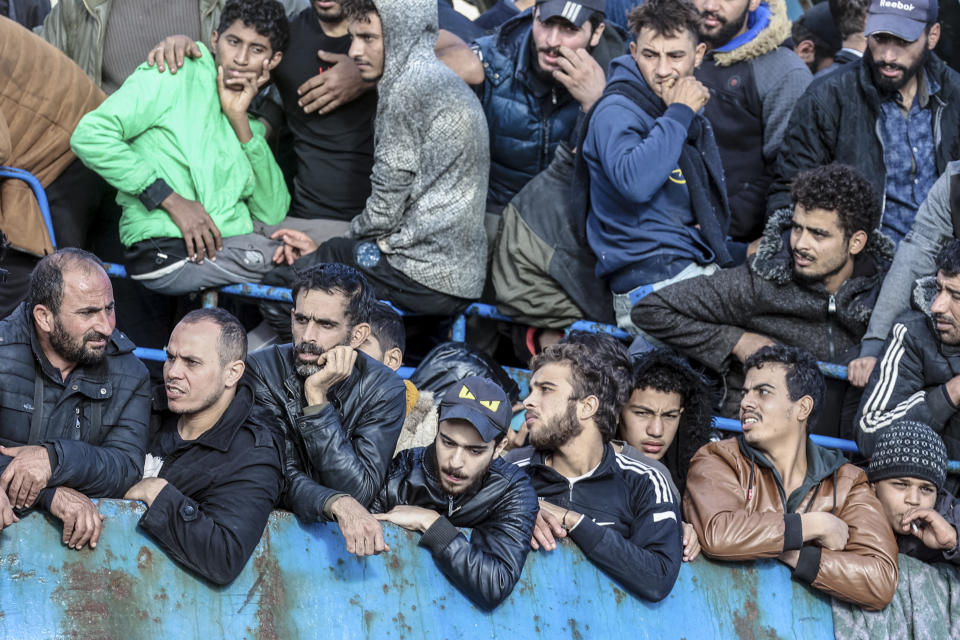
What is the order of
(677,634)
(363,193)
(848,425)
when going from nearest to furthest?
(677,634), (848,425), (363,193)

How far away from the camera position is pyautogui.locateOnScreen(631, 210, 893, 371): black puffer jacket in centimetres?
737

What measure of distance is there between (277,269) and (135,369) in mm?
2027

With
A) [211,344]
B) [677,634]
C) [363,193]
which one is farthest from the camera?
[363,193]

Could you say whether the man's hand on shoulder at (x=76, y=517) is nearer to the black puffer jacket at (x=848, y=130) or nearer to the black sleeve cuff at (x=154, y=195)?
the black sleeve cuff at (x=154, y=195)

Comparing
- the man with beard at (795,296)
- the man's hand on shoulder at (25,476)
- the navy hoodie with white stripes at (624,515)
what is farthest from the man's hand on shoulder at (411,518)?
the man with beard at (795,296)

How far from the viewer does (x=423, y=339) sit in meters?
8.19

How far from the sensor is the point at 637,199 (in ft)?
24.0

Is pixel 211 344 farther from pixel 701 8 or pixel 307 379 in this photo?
pixel 701 8

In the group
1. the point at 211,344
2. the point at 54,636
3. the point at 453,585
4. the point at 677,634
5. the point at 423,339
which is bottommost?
the point at 423,339

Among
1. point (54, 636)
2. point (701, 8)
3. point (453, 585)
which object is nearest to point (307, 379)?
point (453, 585)

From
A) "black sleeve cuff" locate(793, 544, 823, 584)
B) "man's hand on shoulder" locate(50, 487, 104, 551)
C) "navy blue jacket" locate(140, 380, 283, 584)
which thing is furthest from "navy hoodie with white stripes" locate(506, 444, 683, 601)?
"man's hand on shoulder" locate(50, 487, 104, 551)

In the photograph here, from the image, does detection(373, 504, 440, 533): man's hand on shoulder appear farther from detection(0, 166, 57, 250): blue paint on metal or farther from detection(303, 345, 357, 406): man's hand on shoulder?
detection(0, 166, 57, 250): blue paint on metal

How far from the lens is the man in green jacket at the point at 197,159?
24.1ft

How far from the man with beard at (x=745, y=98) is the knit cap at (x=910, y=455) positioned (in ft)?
6.27
